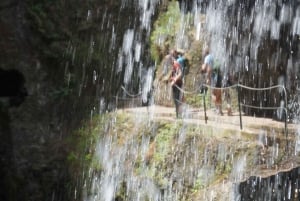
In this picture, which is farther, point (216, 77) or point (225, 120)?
point (216, 77)

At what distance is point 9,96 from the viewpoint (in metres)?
13.6

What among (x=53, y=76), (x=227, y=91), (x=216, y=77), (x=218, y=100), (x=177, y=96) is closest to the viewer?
(x=216, y=77)

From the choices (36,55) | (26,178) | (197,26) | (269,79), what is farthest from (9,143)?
(269,79)

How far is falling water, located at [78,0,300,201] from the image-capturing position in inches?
300

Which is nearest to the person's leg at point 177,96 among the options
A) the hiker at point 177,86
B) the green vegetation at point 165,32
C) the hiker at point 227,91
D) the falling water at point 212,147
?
the hiker at point 177,86

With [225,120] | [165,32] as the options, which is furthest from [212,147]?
[165,32]

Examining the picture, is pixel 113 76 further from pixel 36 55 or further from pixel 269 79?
pixel 269 79

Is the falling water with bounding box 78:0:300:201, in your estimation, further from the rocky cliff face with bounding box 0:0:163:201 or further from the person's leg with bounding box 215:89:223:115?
A: the rocky cliff face with bounding box 0:0:163:201

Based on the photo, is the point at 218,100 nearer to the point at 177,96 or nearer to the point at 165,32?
the point at 177,96

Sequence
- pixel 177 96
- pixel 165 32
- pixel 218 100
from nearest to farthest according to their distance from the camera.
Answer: pixel 218 100, pixel 177 96, pixel 165 32

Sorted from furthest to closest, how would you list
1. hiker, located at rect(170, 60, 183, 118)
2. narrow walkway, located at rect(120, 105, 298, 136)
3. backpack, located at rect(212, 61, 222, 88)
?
hiker, located at rect(170, 60, 183, 118)
backpack, located at rect(212, 61, 222, 88)
narrow walkway, located at rect(120, 105, 298, 136)

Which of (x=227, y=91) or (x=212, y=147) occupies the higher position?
(x=227, y=91)

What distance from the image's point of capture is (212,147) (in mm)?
8133

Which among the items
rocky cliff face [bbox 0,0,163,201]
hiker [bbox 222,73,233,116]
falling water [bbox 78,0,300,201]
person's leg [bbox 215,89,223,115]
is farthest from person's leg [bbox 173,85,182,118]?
rocky cliff face [bbox 0,0,163,201]
